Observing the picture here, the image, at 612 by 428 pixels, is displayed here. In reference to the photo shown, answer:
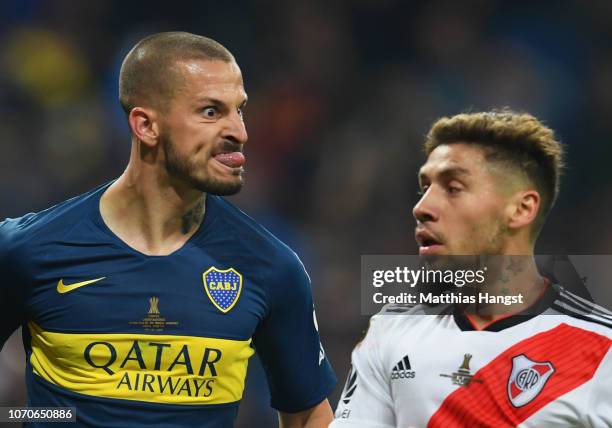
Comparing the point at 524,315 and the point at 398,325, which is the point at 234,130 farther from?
the point at 524,315

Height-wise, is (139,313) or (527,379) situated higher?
(139,313)

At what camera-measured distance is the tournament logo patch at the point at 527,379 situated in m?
3.45

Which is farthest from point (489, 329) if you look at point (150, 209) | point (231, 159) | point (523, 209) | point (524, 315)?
point (150, 209)

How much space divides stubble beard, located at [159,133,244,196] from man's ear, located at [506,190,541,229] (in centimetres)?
98

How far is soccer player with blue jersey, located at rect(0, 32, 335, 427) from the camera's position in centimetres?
362

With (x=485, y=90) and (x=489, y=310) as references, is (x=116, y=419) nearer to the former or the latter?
(x=489, y=310)

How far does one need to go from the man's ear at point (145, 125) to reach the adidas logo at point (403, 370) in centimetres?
119

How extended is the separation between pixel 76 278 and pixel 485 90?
213 inches

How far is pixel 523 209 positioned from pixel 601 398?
787 millimetres

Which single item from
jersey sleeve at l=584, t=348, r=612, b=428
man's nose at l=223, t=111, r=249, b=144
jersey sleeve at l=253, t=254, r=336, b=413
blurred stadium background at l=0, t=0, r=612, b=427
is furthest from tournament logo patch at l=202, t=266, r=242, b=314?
blurred stadium background at l=0, t=0, r=612, b=427

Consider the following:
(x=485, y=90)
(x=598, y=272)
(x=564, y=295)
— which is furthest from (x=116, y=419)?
(x=485, y=90)

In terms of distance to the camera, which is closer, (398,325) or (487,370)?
(487,370)

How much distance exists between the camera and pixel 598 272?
611cm

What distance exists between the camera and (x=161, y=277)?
3723 mm
